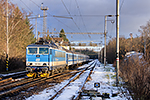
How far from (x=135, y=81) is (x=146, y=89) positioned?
1.68m

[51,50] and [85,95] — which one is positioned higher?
[51,50]

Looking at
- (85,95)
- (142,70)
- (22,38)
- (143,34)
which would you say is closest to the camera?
(85,95)

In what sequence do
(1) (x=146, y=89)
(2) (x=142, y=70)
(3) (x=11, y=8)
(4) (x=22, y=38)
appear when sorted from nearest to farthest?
(1) (x=146, y=89)
(2) (x=142, y=70)
(3) (x=11, y=8)
(4) (x=22, y=38)

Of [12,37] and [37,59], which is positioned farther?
[12,37]

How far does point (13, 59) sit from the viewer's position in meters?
22.6

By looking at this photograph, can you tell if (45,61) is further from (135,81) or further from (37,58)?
(135,81)

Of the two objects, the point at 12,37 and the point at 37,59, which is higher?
the point at 12,37

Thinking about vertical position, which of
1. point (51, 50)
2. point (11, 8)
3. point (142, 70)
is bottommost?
point (142, 70)

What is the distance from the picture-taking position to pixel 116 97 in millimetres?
8164

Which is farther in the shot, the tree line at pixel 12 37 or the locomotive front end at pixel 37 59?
the tree line at pixel 12 37

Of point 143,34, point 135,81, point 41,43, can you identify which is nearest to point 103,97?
point 135,81

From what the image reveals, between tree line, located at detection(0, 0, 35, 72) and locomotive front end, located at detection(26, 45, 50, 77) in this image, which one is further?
tree line, located at detection(0, 0, 35, 72)

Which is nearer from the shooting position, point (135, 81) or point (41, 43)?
point (135, 81)

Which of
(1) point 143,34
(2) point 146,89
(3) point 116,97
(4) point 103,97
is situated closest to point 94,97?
(4) point 103,97
